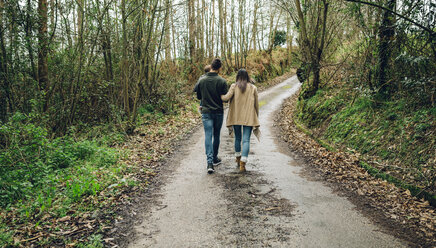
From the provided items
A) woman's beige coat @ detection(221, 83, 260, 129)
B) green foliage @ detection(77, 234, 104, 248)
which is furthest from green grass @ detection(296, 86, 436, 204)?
green foliage @ detection(77, 234, 104, 248)

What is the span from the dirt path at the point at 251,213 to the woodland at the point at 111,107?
912 millimetres

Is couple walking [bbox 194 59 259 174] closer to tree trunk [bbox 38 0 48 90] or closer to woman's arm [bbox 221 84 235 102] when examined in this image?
woman's arm [bbox 221 84 235 102]

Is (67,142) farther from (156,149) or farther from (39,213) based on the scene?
(39,213)

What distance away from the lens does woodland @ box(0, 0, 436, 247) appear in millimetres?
5148

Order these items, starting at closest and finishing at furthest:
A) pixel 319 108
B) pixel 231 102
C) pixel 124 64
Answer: pixel 231 102
pixel 124 64
pixel 319 108

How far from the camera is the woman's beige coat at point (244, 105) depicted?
20.6 ft

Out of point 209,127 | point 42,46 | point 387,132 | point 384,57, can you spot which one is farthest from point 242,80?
point 42,46

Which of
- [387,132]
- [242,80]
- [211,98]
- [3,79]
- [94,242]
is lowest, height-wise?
[94,242]

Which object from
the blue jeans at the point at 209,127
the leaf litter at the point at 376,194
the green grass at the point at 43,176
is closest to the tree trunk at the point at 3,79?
the green grass at the point at 43,176

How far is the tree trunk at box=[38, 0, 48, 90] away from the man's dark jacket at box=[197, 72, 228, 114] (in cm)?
498

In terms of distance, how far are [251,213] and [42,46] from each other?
7.60 metres

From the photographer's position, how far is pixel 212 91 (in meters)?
6.30

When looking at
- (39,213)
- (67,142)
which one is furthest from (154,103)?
(39,213)

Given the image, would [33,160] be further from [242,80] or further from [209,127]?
[242,80]
